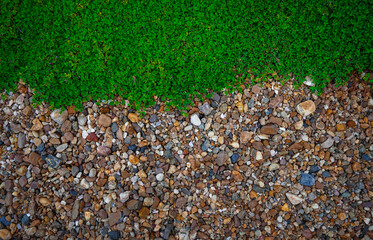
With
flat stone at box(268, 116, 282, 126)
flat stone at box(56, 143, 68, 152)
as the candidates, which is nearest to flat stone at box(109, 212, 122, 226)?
flat stone at box(56, 143, 68, 152)

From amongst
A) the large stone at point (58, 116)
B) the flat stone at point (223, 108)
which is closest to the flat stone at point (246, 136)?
the flat stone at point (223, 108)

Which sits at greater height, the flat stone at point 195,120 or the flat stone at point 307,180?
the flat stone at point 195,120

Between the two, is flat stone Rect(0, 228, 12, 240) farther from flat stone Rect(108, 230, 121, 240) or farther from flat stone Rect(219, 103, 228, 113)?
flat stone Rect(219, 103, 228, 113)

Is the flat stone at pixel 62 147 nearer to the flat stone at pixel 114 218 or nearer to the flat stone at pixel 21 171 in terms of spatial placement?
the flat stone at pixel 21 171

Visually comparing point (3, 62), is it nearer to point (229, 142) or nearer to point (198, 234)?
point (229, 142)

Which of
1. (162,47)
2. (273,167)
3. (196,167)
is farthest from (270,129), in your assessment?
(162,47)

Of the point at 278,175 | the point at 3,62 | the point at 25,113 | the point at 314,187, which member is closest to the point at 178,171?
the point at 278,175
